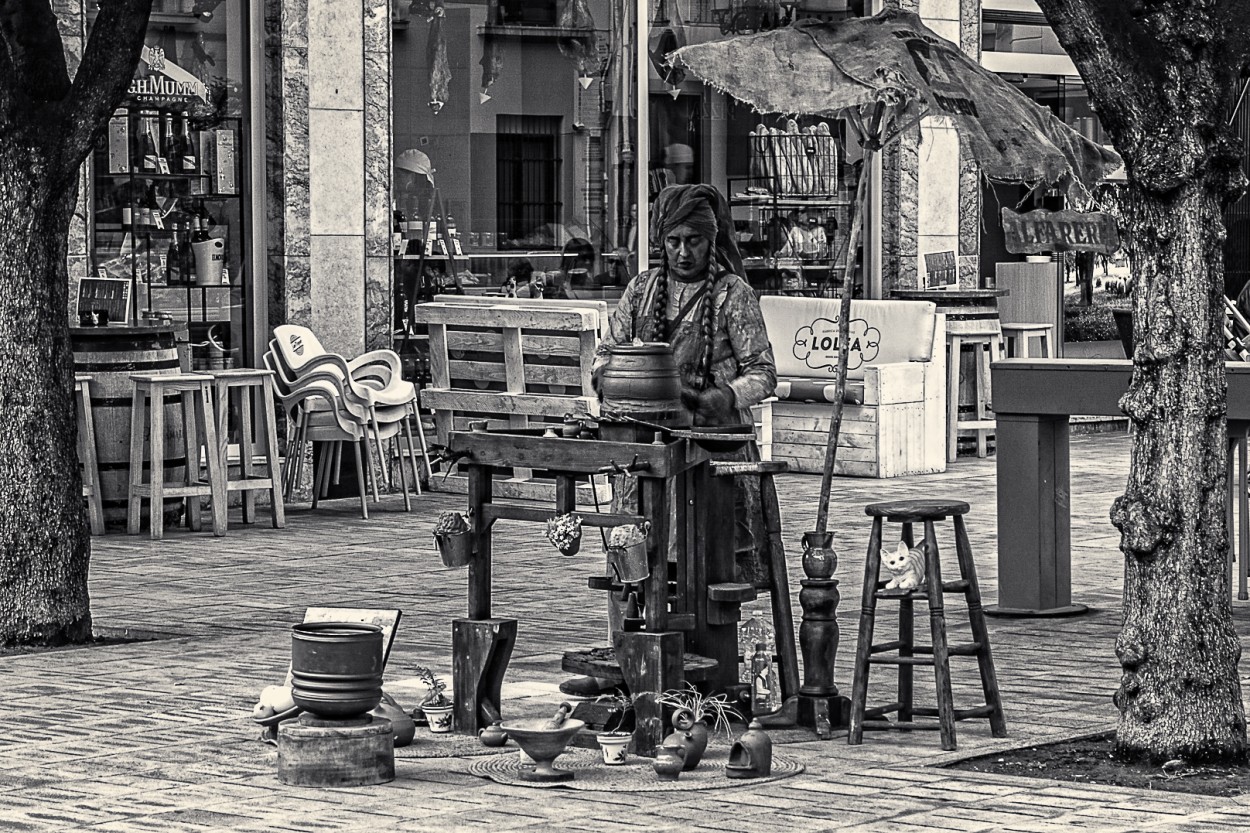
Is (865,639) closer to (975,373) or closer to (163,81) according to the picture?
(163,81)

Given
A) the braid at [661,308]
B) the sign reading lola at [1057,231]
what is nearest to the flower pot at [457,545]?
the braid at [661,308]

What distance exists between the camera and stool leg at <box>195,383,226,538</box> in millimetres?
13258

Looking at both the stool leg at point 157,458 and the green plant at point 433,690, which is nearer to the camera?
the green plant at point 433,690

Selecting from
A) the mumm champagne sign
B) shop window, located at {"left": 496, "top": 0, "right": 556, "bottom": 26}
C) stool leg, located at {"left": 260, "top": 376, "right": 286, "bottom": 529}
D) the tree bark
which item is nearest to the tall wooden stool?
the tree bark

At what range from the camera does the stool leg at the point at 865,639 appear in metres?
7.45

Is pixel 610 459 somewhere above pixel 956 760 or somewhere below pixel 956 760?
above

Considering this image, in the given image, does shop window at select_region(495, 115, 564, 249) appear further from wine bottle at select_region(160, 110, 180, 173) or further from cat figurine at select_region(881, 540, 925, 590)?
cat figurine at select_region(881, 540, 925, 590)

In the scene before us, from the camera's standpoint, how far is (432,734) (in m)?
7.74

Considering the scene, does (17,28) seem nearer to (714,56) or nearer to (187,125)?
(714,56)

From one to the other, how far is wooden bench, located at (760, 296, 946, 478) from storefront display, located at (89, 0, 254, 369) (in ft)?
13.5

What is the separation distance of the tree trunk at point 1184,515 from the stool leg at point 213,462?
7420 millimetres

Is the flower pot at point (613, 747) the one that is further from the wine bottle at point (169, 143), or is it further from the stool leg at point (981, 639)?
the wine bottle at point (169, 143)

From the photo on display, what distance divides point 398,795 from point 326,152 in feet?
30.5

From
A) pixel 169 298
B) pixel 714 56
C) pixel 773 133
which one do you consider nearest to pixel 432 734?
pixel 714 56
